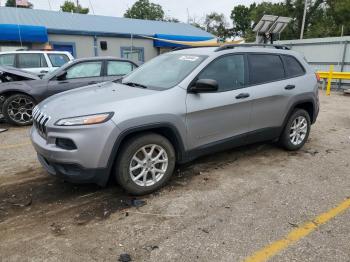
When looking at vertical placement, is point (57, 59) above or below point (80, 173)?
above

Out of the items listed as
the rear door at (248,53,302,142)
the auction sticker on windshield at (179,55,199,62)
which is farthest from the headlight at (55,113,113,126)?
the rear door at (248,53,302,142)

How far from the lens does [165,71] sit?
439 centimetres

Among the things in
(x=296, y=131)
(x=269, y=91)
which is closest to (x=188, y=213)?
(x=269, y=91)

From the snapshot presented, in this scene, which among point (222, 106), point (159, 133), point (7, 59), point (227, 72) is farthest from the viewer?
point (7, 59)

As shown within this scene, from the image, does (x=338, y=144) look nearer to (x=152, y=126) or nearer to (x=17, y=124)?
(x=152, y=126)

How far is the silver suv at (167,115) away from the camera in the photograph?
3348mm

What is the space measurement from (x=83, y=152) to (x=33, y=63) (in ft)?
26.3

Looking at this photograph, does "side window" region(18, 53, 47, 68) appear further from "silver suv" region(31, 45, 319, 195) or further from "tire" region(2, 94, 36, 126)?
"silver suv" region(31, 45, 319, 195)

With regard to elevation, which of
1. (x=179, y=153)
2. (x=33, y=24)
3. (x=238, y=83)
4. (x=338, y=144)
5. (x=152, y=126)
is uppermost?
(x=33, y=24)

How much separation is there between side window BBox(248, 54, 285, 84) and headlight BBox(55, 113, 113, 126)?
230 centimetres

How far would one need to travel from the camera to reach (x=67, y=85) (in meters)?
7.50

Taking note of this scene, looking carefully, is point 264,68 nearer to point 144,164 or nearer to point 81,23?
point 144,164

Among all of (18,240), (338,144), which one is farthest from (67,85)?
(338,144)

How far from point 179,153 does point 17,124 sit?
5061 mm
